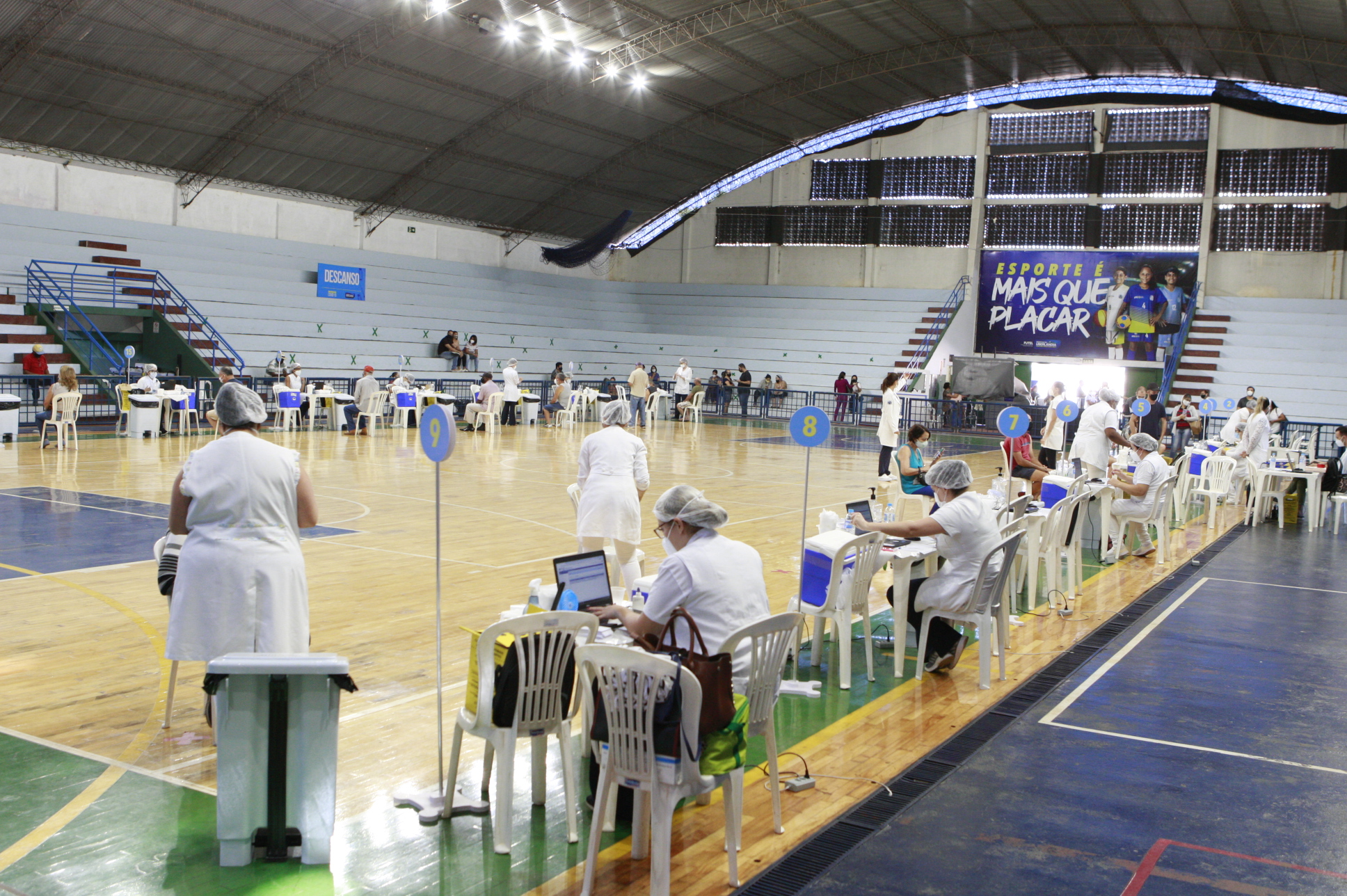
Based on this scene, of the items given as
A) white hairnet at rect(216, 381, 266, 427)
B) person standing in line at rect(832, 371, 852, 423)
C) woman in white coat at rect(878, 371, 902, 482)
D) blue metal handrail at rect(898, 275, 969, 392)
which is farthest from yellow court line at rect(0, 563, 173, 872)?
blue metal handrail at rect(898, 275, 969, 392)

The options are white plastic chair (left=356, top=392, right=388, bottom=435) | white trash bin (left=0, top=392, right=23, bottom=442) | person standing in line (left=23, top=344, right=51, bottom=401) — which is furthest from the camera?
white plastic chair (left=356, top=392, right=388, bottom=435)

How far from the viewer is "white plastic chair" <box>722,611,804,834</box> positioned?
157 inches

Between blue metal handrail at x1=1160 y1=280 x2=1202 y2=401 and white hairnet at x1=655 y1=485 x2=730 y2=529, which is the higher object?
blue metal handrail at x1=1160 y1=280 x2=1202 y2=401

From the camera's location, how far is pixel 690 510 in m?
4.02

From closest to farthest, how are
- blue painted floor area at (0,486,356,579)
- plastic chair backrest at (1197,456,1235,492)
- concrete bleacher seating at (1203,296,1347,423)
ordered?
blue painted floor area at (0,486,356,579), plastic chair backrest at (1197,456,1235,492), concrete bleacher seating at (1203,296,1347,423)

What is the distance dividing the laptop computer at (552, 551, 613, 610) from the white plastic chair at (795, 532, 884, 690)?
175cm

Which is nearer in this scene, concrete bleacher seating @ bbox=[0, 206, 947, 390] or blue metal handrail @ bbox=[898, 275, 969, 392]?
concrete bleacher seating @ bbox=[0, 206, 947, 390]

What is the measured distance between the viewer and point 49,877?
137 inches

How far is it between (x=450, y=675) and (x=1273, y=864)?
3825 mm

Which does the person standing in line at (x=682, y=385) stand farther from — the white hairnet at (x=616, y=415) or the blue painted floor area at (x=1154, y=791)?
the white hairnet at (x=616, y=415)

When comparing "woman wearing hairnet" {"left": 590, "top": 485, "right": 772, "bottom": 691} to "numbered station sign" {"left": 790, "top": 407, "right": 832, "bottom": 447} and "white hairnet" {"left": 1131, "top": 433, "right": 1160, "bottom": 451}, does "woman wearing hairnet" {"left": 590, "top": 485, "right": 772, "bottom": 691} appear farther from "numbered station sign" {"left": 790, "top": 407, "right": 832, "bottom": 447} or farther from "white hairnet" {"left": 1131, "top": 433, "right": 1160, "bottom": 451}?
"white hairnet" {"left": 1131, "top": 433, "right": 1160, "bottom": 451}

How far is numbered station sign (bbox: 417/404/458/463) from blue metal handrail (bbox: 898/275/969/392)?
971 inches

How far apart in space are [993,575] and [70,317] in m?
19.9

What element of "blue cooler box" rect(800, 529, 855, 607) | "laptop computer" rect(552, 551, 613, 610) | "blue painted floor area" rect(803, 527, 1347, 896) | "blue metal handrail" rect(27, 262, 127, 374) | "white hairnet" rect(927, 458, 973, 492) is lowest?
"blue painted floor area" rect(803, 527, 1347, 896)
